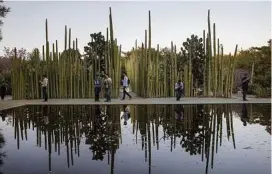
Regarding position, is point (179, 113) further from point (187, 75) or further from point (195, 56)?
point (195, 56)

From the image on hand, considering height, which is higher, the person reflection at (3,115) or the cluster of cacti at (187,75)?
the cluster of cacti at (187,75)

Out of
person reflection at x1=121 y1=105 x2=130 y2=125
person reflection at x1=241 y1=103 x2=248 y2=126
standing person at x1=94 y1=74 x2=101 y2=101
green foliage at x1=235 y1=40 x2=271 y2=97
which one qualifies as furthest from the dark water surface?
green foliage at x1=235 y1=40 x2=271 y2=97

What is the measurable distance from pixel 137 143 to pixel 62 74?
44.0 feet

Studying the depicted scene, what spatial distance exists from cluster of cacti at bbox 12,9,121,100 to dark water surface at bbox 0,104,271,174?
21.3 ft

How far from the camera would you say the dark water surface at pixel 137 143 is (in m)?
6.99

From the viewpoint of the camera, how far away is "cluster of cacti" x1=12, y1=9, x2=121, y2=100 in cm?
2158

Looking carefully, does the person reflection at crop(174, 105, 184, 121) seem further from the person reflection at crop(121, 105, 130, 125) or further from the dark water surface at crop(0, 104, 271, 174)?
the person reflection at crop(121, 105, 130, 125)

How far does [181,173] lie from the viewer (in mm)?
6438

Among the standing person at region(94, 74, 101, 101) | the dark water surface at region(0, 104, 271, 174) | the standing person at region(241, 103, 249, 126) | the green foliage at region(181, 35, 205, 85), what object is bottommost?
the dark water surface at region(0, 104, 271, 174)

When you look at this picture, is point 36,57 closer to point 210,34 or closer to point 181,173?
point 210,34

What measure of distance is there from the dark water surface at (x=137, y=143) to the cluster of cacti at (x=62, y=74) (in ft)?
21.3

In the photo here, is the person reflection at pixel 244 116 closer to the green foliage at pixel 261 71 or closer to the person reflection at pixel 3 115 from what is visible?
the green foliage at pixel 261 71

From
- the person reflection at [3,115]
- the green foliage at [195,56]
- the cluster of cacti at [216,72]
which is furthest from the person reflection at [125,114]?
the green foliage at [195,56]

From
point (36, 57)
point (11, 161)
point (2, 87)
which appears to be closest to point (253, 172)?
point (11, 161)
